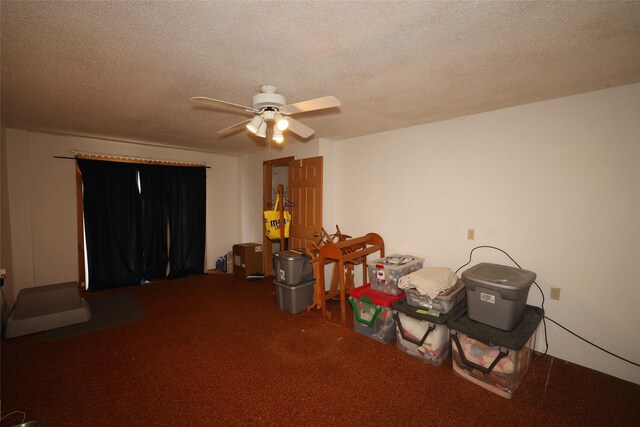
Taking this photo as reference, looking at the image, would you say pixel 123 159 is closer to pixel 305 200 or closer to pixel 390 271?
pixel 305 200

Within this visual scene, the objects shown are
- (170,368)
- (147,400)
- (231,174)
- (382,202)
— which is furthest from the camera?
(231,174)

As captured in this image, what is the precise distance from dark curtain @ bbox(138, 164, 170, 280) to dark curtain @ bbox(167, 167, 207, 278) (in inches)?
3.9

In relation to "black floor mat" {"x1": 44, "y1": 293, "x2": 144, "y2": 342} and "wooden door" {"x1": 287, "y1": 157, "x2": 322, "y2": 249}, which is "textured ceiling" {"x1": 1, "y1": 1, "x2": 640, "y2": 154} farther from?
"black floor mat" {"x1": 44, "y1": 293, "x2": 144, "y2": 342}

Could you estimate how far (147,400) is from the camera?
1.92m

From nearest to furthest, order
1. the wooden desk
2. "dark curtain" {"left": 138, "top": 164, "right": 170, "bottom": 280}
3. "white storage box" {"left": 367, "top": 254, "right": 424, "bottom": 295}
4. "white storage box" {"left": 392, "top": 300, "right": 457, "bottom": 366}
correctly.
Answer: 1. "white storage box" {"left": 392, "top": 300, "right": 457, "bottom": 366}
2. "white storage box" {"left": 367, "top": 254, "right": 424, "bottom": 295}
3. the wooden desk
4. "dark curtain" {"left": 138, "top": 164, "right": 170, "bottom": 280}

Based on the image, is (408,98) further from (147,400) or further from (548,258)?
(147,400)

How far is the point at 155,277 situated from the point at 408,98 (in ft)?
15.8

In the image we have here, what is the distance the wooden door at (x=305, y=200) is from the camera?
406cm

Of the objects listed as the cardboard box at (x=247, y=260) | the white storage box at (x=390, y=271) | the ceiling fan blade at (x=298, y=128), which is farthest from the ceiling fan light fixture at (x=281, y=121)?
the cardboard box at (x=247, y=260)

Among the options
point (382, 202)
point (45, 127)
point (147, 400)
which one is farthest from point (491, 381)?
point (45, 127)

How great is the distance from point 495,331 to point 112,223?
5135mm

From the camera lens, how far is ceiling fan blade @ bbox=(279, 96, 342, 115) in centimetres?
167

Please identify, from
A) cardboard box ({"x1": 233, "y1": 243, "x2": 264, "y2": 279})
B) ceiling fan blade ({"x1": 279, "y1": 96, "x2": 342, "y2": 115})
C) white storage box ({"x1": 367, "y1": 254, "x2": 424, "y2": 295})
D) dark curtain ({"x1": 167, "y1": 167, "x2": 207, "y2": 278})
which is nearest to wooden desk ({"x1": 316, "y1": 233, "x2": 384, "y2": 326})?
white storage box ({"x1": 367, "y1": 254, "x2": 424, "y2": 295})

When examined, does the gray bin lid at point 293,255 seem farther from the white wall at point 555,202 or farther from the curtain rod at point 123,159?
the curtain rod at point 123,159
